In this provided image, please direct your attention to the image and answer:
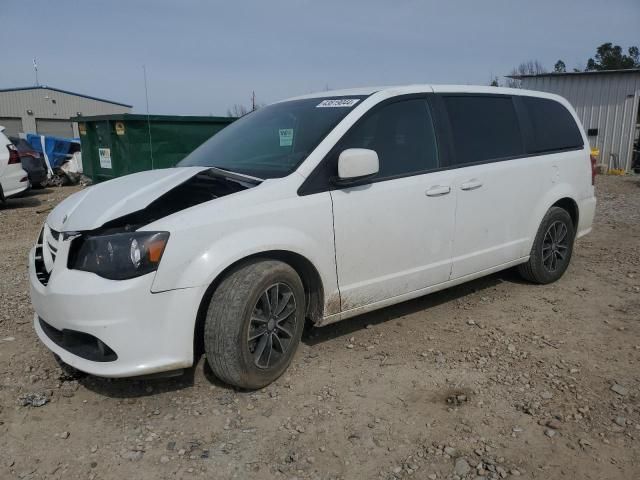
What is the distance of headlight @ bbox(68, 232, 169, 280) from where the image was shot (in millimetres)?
2615

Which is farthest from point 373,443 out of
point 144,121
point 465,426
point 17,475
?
point 144,121

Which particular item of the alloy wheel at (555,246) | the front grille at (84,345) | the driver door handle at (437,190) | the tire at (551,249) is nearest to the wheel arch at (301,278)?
the front grille at (84,345)

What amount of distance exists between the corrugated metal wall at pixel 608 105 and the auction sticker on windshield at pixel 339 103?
15.6 m

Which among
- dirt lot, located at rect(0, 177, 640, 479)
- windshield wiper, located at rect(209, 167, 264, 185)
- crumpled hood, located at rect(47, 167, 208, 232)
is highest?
windshield wiper, located at rect(209, 167, 264, 185)

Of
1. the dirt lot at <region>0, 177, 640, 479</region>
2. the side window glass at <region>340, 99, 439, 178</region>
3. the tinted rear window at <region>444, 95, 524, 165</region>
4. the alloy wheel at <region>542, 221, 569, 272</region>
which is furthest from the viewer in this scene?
the alloy wheel at <region>542, 221, 569, 272</region>

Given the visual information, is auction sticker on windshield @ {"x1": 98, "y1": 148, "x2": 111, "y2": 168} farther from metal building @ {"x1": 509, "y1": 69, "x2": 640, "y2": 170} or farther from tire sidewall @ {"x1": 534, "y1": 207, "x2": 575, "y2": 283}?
metal building @ {"x1": 509, "y1": 69, "x2": 640, "y2": 170}

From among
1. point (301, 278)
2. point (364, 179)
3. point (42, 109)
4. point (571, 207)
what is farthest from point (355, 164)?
point (42, 109)

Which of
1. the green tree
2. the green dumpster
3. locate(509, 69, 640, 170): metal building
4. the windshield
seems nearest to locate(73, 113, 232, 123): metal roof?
the green dumpster

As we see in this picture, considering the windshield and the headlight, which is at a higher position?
the windshield

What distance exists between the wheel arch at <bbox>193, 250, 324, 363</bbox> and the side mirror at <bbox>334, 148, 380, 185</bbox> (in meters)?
0.55

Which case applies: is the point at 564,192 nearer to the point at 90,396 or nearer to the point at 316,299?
the point at 316,299

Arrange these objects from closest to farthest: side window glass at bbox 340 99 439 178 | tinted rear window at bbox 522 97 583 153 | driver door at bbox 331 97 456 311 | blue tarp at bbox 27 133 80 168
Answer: driver door at bbox 331 97 456 311 < side window glass at bbox 340 99 439 178 < tinted rear window at bbox 522 97 583 153 < blue tarp at bbox 27 133 80 168

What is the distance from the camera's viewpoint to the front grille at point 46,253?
119 inches

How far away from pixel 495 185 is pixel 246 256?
2.26 m
